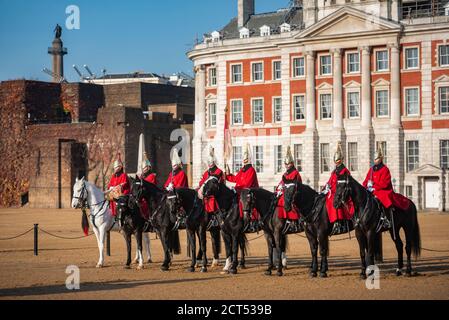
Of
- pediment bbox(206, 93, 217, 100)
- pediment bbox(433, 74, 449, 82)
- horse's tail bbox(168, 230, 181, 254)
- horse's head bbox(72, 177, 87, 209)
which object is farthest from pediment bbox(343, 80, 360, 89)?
horse's tail bbox(168, 230, 181, 254)

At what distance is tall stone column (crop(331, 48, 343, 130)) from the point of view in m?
62.8

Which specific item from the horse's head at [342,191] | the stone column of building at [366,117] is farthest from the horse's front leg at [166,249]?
the stone column of building at [366,117]

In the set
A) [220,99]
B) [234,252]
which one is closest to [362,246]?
[234,252]

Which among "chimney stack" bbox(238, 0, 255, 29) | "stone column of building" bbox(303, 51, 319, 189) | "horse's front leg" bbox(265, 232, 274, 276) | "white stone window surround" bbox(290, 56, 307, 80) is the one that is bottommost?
"horse's front leg" bbox(265, 232, 274, 276)

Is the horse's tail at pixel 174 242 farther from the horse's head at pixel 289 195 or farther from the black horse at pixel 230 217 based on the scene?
the horse's head at pixel 289 195

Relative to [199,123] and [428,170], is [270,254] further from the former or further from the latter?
[199,123]

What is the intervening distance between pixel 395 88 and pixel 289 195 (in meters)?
39.8

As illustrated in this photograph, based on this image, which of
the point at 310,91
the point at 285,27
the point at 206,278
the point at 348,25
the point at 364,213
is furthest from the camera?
the point at 285,27

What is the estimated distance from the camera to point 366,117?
61594mm

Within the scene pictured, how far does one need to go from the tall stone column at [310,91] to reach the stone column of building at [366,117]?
145 inches

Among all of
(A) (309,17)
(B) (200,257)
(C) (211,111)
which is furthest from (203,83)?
(B) (200,257)

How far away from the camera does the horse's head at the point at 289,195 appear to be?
22.4 m

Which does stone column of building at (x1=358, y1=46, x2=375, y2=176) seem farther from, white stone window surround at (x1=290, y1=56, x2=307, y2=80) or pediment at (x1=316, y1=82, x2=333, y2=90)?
white stone window surround at (x1=290, y1=56, x2=307, y2=80)
